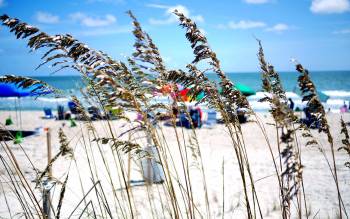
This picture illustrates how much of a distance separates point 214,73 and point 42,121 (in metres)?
21.3

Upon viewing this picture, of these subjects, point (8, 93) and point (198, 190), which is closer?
point (198, 190)

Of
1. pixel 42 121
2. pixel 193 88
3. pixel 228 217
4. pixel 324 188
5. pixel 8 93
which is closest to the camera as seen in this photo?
pixel 193 88

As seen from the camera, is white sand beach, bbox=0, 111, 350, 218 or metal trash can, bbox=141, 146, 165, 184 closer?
metal trash can, bbox=141, 146, 165, 184

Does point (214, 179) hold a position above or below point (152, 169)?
below

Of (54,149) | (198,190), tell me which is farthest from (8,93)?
(198,190)

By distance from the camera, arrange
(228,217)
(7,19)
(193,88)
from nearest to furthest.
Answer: (7,19)
(193,88)
(228,217)

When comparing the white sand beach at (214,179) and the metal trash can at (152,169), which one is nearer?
the metal trash can at (152,169)

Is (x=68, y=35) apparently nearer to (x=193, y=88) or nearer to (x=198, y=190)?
(x=193, y=88)

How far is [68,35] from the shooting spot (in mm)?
1695

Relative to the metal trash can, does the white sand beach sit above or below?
below

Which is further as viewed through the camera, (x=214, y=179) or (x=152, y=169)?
(x=214, y=179)

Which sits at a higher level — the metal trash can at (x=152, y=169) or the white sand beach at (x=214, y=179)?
the metal trash can at (x=152, y=169)

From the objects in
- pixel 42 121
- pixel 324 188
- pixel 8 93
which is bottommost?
pixel 324 188

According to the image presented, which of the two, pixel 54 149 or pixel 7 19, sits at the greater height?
pixel 7 19
